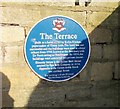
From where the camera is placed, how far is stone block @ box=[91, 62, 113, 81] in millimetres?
4680

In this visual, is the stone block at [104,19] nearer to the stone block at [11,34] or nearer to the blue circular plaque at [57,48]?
the blue circular plaque at [57,48]

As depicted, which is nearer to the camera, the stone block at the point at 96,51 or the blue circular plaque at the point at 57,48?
the blue circular plaque at the point at 57,48

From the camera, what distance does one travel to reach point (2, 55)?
14.2 feet

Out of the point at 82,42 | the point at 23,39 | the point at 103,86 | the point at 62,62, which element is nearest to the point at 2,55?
the point at 23,39

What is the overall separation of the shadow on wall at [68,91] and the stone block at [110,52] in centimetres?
8

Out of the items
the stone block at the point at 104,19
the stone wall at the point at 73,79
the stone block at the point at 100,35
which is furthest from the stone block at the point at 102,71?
the stone block at the point at 104,19

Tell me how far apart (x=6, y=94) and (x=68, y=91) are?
0.90 metres

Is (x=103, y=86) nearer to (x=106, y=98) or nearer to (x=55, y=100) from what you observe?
(x=106, y=98)

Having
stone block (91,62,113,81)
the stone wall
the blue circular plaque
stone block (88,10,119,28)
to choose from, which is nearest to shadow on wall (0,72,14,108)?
the stone wall

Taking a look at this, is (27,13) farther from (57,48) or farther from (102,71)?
(102,71)

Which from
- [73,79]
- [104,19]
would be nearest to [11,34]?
[73,79]

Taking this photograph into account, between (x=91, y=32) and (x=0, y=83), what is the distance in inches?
59.0

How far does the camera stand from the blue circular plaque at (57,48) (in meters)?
4.40

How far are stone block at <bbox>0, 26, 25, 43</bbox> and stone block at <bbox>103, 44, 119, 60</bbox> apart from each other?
1.25 meters
